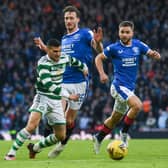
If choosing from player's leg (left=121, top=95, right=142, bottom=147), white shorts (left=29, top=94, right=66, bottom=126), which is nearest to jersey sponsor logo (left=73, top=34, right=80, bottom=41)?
player's leg (left=121, top=95, right=142, bottom=147)

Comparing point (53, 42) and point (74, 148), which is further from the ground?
point (53, 42)

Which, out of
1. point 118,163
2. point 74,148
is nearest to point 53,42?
point 118,163

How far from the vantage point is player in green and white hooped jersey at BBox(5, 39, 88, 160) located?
13.0 meters

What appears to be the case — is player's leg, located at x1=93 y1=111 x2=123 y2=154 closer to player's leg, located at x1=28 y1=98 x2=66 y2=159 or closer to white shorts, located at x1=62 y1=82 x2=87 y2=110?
white shorts, located at x1=62 y1=82 x2=87 y2=110

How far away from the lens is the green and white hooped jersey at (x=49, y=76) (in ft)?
42.7

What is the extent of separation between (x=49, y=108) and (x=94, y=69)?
Answer: 55.6 ft

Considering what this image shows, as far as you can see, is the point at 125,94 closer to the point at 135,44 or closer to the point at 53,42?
the point at 135,44

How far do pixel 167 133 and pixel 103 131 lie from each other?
397 inches

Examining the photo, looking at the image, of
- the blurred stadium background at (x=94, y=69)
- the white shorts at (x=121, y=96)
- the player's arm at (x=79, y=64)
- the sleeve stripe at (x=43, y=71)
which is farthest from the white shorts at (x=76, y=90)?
the blurred stadium background at (x=94, y=69)

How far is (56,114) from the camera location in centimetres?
1331

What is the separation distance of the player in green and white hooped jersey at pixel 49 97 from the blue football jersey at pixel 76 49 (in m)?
1.28

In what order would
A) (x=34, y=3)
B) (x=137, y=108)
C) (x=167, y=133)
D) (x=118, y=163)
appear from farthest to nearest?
(x=34, y=3) → (x=167, y=133) → (x=137, y=108) → (x=118, y=163)

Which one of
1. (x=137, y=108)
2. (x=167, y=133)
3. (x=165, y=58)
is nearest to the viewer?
(x=137, y=108)

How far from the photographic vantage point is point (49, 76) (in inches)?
514
